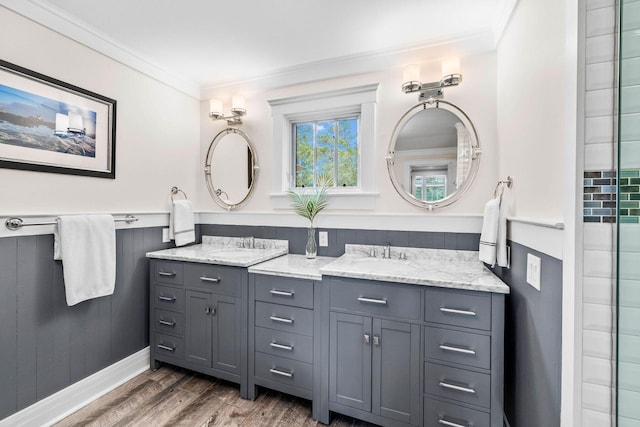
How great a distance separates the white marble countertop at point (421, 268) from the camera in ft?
4.85

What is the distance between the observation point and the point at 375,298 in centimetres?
161

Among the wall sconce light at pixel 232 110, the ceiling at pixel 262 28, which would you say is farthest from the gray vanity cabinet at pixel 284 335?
the ceiling at pixel 262 28

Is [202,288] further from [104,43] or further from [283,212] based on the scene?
[104,43]

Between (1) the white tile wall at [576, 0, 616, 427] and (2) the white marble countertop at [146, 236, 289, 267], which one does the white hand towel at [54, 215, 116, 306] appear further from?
(1) the white tile wall at [576, 0, 616, 427]

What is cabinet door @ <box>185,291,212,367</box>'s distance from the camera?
206 centimetres

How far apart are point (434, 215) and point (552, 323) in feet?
3.55

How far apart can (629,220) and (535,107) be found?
64 centimetres

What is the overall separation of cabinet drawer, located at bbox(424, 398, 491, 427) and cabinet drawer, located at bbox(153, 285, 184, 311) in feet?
5.81

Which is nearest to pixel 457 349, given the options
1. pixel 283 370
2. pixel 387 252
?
pixel 387 252

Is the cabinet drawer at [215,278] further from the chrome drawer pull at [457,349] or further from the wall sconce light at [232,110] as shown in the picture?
the wall sconce light at [232,110]

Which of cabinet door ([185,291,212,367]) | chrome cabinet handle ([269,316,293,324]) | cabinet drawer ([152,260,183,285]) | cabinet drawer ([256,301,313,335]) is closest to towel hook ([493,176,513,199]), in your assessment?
cabinet drawer ([256,301,313,335])

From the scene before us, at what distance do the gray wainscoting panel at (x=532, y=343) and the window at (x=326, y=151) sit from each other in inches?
50.7

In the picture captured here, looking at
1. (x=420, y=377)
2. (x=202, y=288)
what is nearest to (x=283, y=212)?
(x=202, y=288)

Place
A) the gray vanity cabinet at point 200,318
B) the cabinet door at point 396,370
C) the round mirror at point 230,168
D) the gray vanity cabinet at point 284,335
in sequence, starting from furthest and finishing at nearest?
1. the round mirror at point 230,168
2. the gray vanity cabinet at point 200,318
3. the gray vanity cabinet at point 284,335
4. the cabinet door at point 396,370
